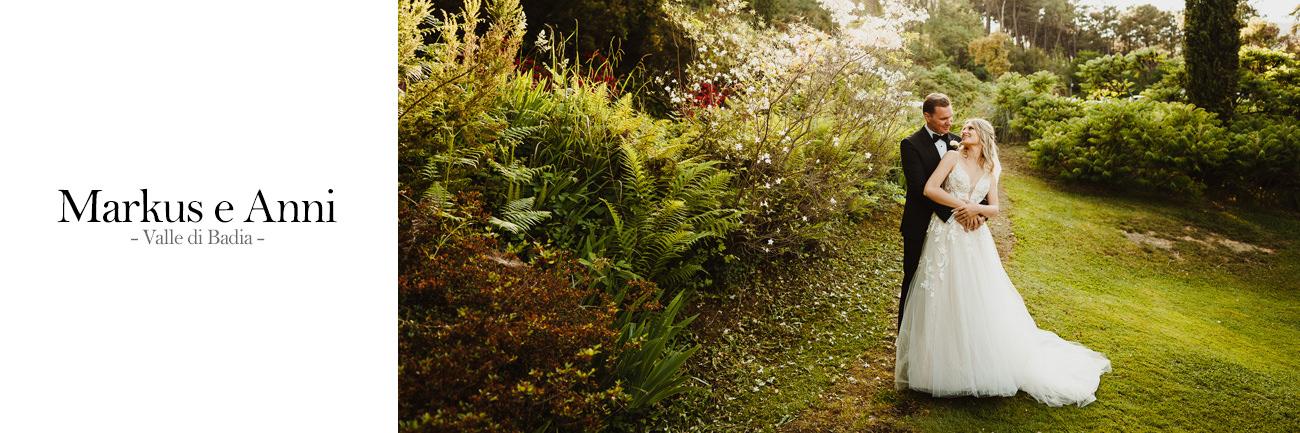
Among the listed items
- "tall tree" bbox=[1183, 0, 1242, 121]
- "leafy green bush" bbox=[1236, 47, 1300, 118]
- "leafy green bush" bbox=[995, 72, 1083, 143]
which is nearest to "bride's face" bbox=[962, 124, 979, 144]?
"leafy green bush" bbox=[995, 72, 1083, 143]

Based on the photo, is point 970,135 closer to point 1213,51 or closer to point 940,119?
point 940,119

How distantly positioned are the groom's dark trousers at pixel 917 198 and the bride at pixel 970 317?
65 mm

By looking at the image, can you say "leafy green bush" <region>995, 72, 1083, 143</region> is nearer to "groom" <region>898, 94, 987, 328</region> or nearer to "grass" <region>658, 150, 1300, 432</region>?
"grass" <region>658, 150, 1300, 432</region>

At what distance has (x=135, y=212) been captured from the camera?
2295 mm

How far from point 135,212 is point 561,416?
1636 mm

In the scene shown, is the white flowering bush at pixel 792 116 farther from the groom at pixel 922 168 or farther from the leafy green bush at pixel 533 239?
the groom at pixel 922 168

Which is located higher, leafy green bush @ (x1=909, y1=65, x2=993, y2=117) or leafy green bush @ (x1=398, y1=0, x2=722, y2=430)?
leafy green bush @ (x1=909, y1=65, x2=993, y2=117)

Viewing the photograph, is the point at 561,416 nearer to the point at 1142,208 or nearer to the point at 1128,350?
the point at 1128,350

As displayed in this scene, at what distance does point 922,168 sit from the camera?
383cm

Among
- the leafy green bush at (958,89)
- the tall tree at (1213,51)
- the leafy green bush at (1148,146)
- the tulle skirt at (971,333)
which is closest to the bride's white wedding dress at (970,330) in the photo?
the tulle skirt at (971,333)

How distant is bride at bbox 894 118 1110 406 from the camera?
3.58 meters

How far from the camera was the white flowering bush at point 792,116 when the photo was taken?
209 inches

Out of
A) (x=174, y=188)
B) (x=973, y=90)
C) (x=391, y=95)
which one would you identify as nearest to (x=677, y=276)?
(x=391, y=95)

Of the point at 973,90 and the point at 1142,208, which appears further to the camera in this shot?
the point at 973,90
